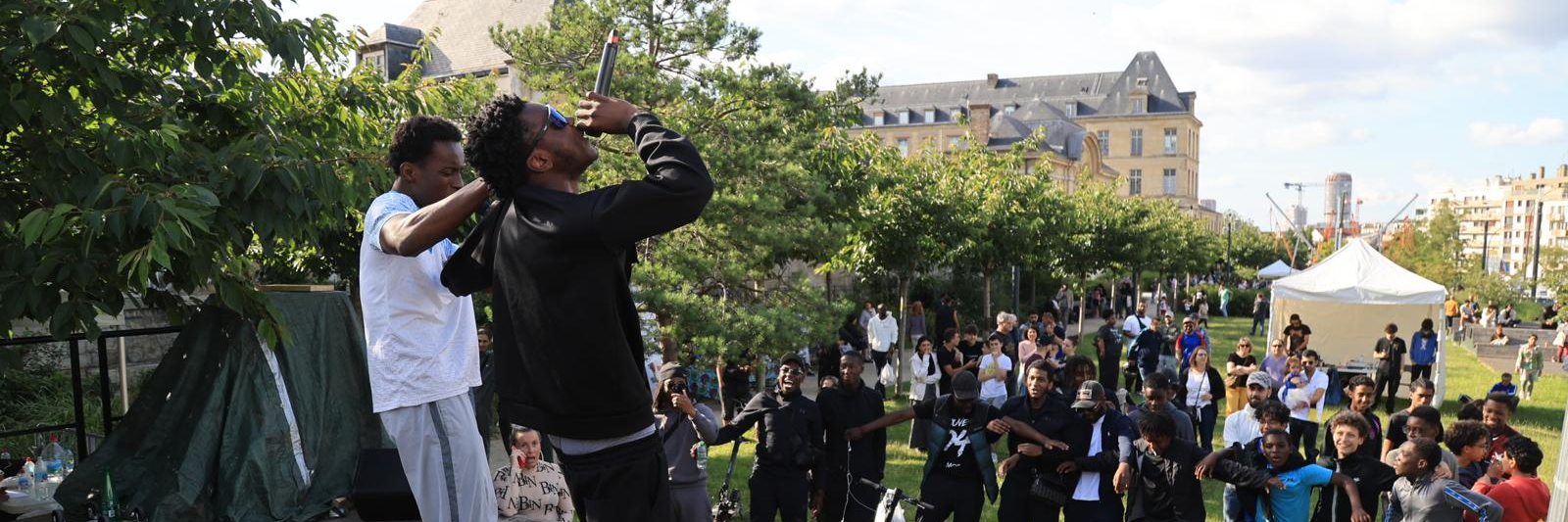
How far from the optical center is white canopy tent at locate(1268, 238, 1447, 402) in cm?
1881

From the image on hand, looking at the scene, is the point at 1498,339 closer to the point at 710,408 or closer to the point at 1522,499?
the point at 1522,499

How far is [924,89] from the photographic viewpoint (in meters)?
91.6

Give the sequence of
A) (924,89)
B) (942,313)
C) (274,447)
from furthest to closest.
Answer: (924,89), (942,313), (274,447)

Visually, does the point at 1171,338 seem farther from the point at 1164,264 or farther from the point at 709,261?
the point at 1164,264

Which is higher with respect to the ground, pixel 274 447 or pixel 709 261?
pixel 709 261

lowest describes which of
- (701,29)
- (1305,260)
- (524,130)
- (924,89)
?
(1305,260)

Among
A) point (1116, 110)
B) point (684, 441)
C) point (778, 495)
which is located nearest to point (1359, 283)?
point (778, 495)

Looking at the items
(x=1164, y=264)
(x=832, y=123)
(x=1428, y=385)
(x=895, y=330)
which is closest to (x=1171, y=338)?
(x=895, y=330)

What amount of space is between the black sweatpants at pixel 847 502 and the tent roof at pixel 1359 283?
13.9 metres

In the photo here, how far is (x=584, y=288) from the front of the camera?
8.27 feet

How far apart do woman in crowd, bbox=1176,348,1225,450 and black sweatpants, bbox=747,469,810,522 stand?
6.53 meters

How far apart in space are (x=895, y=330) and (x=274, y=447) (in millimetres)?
12083

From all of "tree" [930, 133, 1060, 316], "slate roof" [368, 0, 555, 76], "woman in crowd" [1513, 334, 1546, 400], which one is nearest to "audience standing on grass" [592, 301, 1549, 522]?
"woman in crowd" [1513, 334, 1546, 400]

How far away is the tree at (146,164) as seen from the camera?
483 centimetres
